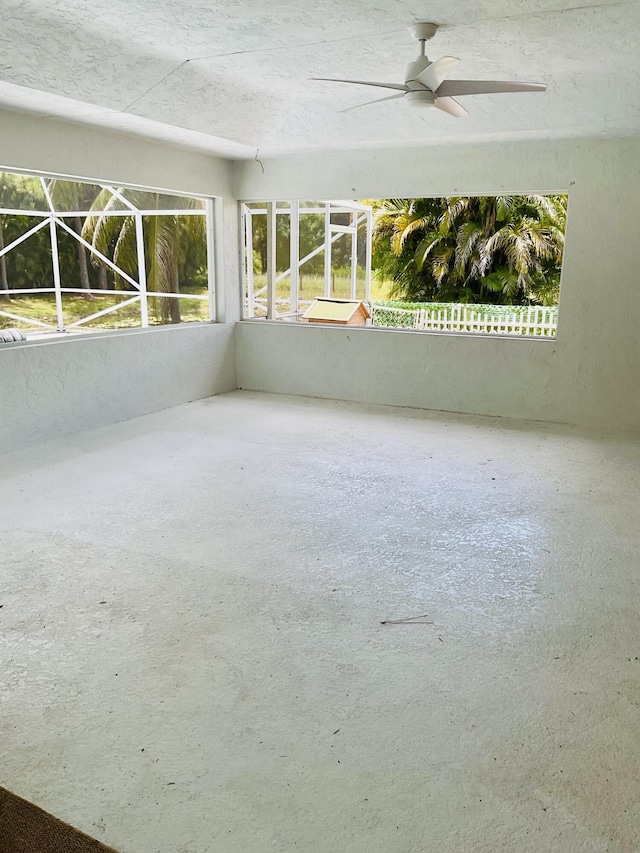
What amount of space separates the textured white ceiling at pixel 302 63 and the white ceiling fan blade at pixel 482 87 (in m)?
0.29

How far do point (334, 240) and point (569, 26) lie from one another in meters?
8.29

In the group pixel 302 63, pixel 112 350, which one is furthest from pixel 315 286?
pixel 302 63

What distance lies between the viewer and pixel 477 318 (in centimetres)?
1184

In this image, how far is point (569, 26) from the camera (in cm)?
371

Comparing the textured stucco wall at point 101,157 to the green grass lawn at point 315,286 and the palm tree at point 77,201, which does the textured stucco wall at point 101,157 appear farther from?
the green grass lawn at point 315,286

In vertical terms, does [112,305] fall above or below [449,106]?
below

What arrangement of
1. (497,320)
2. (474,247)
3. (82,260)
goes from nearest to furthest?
(82,260) → (497,320) → (474,247)

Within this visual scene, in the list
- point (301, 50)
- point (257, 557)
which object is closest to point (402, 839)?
point (257, 557)

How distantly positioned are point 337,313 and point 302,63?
4.76 meters

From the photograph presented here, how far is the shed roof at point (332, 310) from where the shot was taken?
9065mm

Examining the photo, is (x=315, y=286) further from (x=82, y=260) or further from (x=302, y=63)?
(x=302, y=63)

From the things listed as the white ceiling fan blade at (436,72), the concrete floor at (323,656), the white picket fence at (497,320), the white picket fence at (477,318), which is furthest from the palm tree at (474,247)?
the white ceiling fan blade at (436,72)

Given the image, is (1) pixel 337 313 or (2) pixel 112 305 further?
(2) pixel 112 305

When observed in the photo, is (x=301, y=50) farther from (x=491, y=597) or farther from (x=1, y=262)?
(x=1, y=262)
